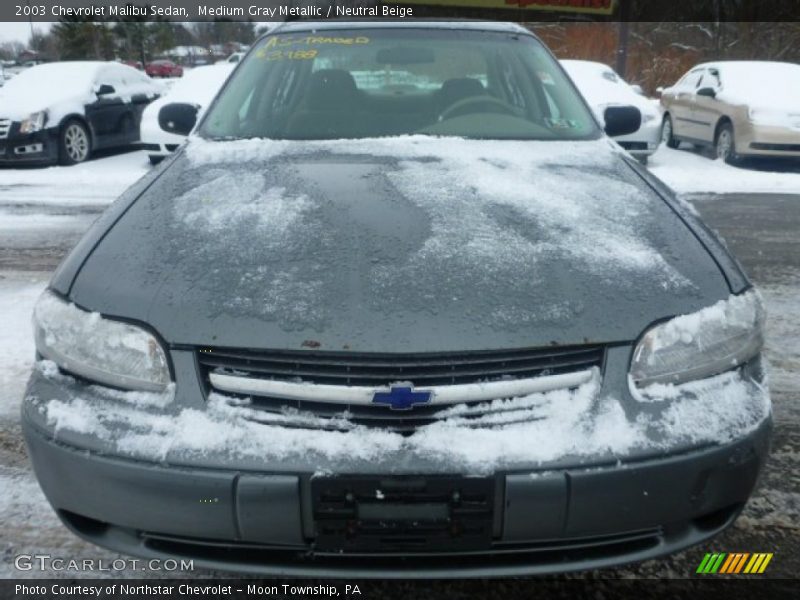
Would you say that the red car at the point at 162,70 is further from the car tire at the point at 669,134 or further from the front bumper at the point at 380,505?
the front bumper at the point at 380,505

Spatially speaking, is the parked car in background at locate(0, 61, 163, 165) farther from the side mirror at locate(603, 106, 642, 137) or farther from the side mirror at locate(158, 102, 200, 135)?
the side mirror at locate(603, 106, 642, 137)

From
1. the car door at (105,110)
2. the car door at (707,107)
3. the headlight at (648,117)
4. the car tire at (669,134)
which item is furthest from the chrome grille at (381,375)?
the car tire at (669,134)

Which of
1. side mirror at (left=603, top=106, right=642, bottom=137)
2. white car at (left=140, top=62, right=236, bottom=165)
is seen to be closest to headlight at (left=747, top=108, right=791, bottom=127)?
white car at (left=140, top=62, right=236, bottom=165)

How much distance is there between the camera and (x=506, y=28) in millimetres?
3455

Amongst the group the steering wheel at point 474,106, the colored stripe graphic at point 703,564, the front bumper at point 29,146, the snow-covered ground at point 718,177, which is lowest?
the snow-covered ground at point 718,177

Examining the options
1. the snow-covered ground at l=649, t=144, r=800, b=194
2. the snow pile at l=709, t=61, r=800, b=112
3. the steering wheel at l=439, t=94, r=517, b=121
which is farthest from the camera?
the snow pile at l=709, t=61, r=800, b=112

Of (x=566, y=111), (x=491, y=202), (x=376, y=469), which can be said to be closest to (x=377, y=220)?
(x=491, y=202)

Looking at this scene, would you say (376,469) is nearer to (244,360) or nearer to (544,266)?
(244,360)

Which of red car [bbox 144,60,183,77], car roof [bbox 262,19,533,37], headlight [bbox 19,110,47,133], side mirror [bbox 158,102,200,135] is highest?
car roof [bbox 262,19,533,37]

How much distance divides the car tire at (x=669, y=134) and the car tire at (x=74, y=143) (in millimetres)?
9398

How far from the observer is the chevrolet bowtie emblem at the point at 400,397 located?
155 cm

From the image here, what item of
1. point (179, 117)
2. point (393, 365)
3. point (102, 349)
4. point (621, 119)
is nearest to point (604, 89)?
point (621, 119)

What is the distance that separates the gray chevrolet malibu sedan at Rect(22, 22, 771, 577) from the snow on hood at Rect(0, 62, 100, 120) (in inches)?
357

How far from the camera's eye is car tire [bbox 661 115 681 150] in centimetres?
1180
